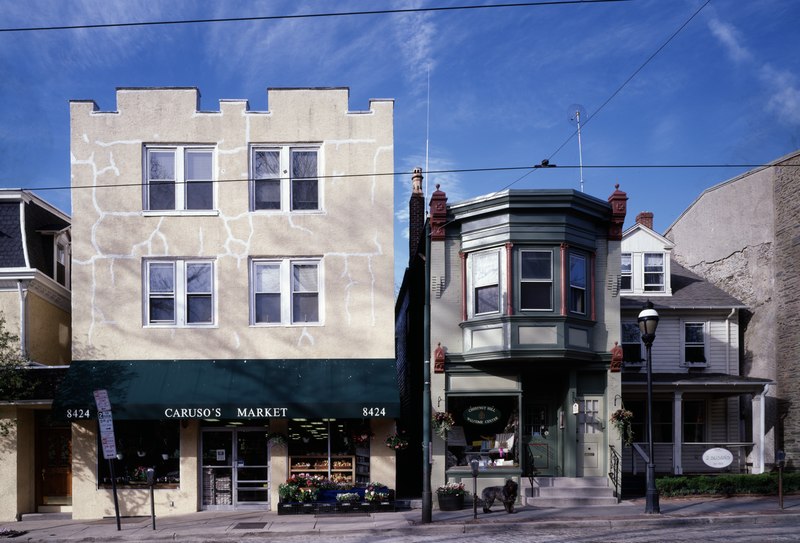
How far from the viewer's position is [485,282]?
2011cm

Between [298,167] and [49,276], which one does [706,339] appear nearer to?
[298,167]

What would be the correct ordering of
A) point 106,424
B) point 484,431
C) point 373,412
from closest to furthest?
1. point 106,424
2. point 373,412
3. point 484,431

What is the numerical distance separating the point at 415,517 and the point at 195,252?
28.0 ft

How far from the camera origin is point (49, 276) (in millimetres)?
21547

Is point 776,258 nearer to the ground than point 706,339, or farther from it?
farther from it

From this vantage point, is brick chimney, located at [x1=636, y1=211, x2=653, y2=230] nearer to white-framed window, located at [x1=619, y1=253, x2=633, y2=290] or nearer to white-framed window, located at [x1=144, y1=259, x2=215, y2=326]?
white-framed window, located at [x1=619, y1=253, x2=633, y2=290]

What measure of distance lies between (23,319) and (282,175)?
7.53 m

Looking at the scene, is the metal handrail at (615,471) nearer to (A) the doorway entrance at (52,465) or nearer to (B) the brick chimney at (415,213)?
(B) the brick chimney at (415,213)

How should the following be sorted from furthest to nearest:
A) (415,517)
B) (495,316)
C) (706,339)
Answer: (706,339), (495,316), (415,517)

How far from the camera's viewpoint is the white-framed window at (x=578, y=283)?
2005 centimetres

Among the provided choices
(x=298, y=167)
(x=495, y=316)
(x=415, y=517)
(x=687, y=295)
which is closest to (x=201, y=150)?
(x=298, y=167)

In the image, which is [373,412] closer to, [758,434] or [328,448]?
[328,448]


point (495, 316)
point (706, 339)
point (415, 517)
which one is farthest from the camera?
point (706, 339)

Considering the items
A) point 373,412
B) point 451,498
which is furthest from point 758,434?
point 373,412
